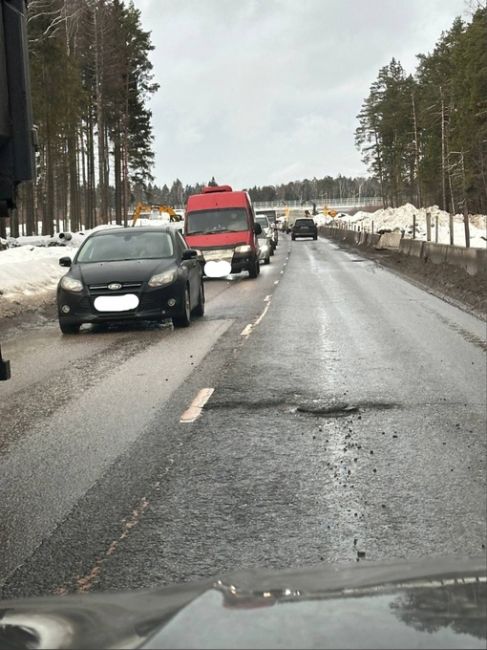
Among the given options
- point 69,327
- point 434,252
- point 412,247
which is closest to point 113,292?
point 69,327

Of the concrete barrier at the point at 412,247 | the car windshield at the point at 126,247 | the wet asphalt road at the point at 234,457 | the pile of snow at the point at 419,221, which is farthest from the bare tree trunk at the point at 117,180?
the wet asphalt road at the point at 234,457

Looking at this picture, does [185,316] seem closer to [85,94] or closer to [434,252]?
[434,252]

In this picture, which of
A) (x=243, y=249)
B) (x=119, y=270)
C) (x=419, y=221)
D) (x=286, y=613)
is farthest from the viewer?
(x=419, y=221)

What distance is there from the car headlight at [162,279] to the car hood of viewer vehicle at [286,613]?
979cm

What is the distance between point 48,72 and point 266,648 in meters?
40.7

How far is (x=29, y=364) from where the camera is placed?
9.23 m

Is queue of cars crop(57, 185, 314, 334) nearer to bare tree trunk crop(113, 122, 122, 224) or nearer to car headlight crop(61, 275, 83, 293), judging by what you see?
car headlight crop(61, 275, 83, 293)

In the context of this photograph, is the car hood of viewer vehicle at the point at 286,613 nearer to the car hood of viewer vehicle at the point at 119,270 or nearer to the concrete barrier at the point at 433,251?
the car hood of viewer vehicle at the point at 119,270

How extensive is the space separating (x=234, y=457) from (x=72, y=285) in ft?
23.0

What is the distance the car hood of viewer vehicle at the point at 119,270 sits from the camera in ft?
37.9

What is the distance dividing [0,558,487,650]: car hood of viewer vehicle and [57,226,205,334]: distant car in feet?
31.8

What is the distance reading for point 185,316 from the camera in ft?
39.8

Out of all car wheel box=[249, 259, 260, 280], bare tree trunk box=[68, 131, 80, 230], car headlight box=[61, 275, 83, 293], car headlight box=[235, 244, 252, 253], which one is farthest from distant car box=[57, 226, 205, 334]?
bare tree trunk box=[68, 131, 80, 230]

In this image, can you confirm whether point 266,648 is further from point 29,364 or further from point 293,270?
point 293,270
